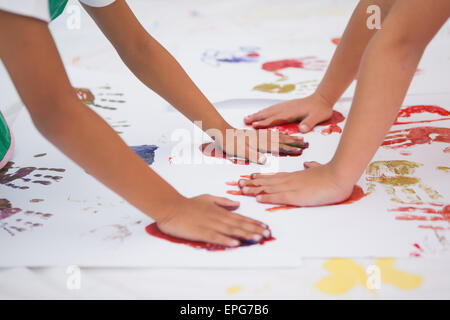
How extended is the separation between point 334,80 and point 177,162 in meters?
0.34

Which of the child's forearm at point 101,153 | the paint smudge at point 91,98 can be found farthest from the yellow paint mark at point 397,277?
the paint smudge at point 91,98

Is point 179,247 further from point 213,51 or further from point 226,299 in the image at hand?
point 213,51

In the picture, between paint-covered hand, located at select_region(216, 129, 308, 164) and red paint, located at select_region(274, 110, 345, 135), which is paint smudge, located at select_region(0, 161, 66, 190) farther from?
red paint, located at select_region(274, 110, 345, 135)

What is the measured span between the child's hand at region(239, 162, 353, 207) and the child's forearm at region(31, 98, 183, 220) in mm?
155

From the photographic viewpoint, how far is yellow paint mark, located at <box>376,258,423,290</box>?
1.83 ft

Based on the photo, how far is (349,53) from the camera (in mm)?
923

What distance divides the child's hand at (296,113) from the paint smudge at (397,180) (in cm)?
18

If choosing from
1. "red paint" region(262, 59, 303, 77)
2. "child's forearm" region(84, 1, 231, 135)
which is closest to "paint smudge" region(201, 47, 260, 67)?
"red paint" region(262, 59, 303, 77)

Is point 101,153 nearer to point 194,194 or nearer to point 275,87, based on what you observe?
point 194,194

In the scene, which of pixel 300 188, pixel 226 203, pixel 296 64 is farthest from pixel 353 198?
pixel 296 64

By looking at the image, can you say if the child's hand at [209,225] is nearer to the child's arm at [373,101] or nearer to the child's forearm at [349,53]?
the child's arm at [373,101]

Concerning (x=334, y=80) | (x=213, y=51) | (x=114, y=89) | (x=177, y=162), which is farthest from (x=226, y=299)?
(x=213, y=51)

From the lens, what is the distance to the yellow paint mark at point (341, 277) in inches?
22.0
